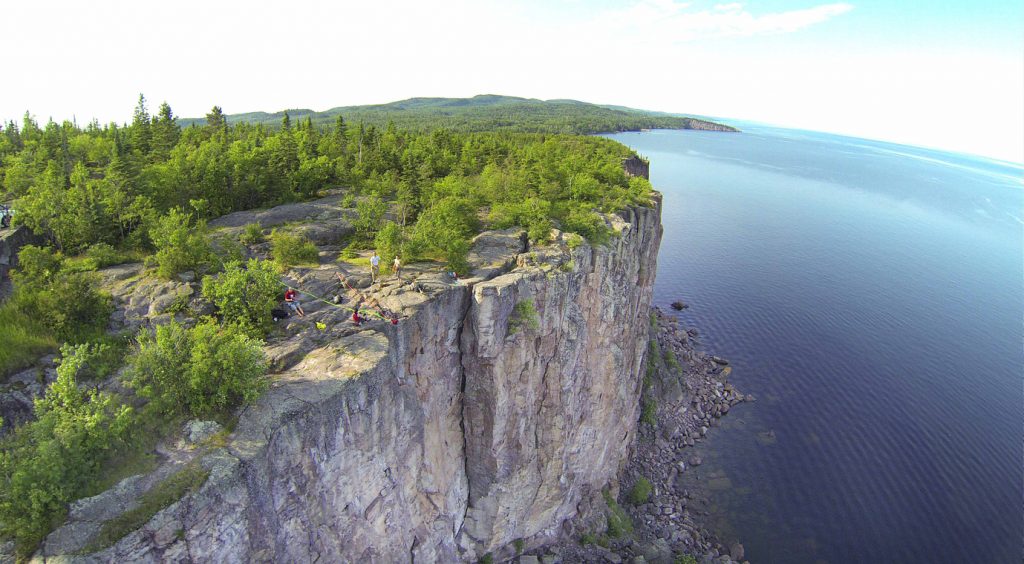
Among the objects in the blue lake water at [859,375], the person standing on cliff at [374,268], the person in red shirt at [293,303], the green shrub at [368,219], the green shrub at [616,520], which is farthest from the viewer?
the blue lake water at [859,375]

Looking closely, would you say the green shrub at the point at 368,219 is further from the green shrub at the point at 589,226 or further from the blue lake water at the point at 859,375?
the blue lake water at the point at 859,375

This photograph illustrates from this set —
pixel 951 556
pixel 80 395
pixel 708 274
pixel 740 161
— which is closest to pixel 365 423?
pixel 80 395

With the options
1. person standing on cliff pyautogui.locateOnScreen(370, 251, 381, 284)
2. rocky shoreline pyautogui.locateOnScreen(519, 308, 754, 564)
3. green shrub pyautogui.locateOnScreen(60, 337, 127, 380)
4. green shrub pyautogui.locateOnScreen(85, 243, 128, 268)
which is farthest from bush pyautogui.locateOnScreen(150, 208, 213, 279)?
rocky shoreline pyautogui.locateOnScreen(519, 308, 754, 564)

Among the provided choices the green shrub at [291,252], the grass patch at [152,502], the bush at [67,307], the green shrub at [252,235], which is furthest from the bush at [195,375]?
the green shrub at [252,235]

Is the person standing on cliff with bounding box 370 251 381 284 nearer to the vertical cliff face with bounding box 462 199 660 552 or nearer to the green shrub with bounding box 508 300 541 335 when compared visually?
the vertical cliff face with bounding box 462 199 660 552

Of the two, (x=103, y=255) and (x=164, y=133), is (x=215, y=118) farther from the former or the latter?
(x=103, y=255)

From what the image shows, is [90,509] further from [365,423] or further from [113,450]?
[365,423]
